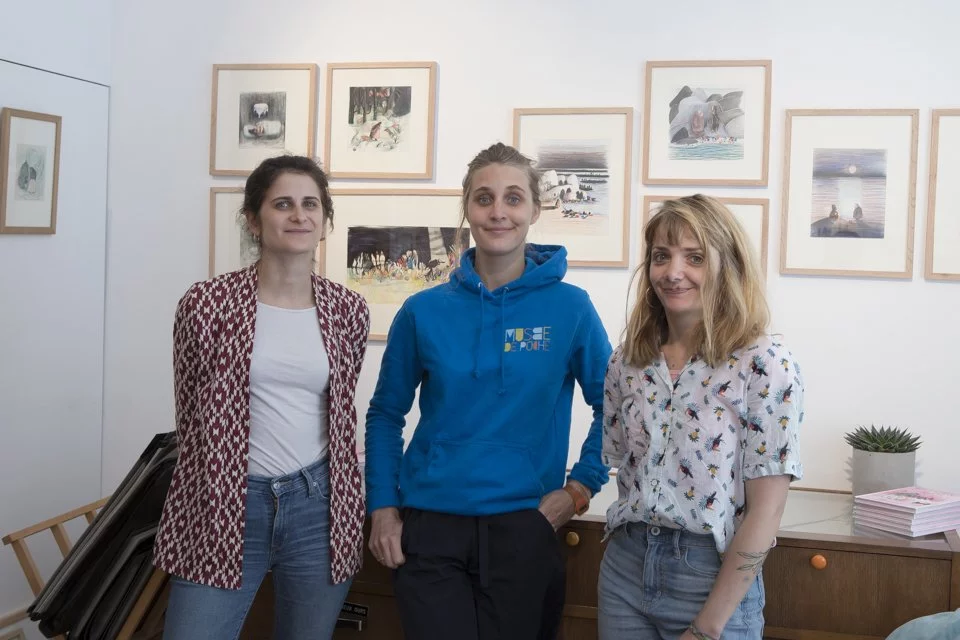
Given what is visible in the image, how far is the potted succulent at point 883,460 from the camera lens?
251 centimetres

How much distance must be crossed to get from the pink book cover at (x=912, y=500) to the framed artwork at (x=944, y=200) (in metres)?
0.75

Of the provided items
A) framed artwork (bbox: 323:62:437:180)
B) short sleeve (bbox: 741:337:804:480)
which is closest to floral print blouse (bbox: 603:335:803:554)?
short sleeve (bbox: 741:337:804:480)

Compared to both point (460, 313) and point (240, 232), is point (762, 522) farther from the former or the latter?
point (240, 232)

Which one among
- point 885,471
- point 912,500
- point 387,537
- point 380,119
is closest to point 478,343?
point 387,537

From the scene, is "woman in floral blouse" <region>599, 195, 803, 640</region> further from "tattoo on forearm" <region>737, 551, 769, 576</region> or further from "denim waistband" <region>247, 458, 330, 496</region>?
"denim waistband" <region>247, 458, 330, 496</region>

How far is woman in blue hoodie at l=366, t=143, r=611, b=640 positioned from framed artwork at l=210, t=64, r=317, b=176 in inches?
55.6

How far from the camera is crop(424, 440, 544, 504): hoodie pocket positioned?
176cm

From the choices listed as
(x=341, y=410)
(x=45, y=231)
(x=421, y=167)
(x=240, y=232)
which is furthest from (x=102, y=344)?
(x=341, y=410)

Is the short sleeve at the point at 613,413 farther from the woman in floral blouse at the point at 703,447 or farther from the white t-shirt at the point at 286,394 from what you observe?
the white t-shirt at the point at 286,394

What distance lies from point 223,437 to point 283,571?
0.30 metres

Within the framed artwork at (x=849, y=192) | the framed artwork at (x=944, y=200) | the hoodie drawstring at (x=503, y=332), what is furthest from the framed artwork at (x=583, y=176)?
the hoodie drawstring at (x=503, y=332)

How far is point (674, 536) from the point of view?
5.09 feet

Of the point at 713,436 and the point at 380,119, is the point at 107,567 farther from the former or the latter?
the point at 380,119

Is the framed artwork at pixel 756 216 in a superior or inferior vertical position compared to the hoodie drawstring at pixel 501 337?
superior
